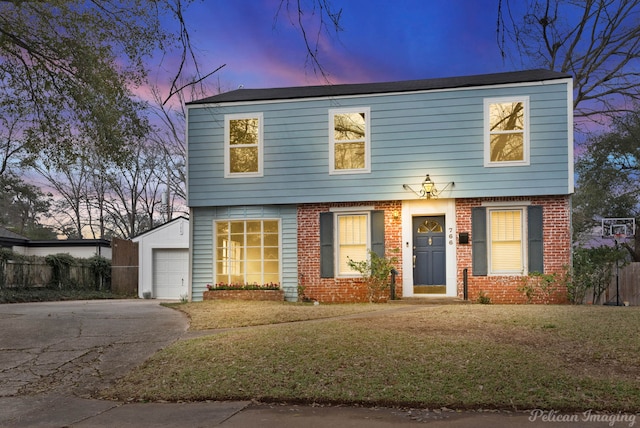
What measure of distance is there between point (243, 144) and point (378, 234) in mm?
4178

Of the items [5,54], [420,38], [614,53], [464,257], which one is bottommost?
[464,257]

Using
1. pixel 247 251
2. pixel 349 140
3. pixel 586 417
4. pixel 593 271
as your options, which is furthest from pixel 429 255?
pixel 586 417

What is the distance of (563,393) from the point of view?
17.9 ft

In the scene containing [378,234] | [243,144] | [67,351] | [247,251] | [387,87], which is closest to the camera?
[67,351]

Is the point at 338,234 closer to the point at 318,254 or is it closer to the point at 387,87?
the point at 318,254

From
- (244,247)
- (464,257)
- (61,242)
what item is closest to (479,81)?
(464,257)

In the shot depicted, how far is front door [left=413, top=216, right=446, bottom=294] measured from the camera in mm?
14352

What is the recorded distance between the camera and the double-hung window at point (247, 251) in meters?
15.2

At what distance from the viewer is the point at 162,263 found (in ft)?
75.1

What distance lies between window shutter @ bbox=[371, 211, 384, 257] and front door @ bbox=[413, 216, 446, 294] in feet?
2.66

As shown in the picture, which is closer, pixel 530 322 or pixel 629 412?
pixel 629 412

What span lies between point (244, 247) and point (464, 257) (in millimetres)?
5572

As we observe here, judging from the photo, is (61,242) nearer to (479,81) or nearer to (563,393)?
(479,81)

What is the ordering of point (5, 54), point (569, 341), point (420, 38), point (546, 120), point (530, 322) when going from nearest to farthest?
point (420, 38)
point (569, 341)
point (5, 54)
point (530, 322)
point (546, 120)
